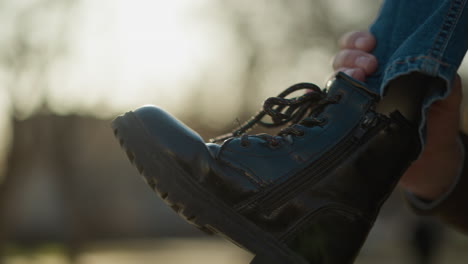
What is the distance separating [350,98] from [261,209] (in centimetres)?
45

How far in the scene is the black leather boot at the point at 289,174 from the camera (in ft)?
4.63

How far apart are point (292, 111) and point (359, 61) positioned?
0.30 meters

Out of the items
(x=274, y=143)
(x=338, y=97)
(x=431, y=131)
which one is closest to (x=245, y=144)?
(x=274, y=143)

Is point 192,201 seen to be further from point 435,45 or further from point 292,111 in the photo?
point 435,45

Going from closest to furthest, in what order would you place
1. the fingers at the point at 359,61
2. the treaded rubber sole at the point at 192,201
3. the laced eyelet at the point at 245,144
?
the treaded rubber sole at the point at 192,201 → the laced eyelet at the point at 245,144 → the fingers at the point at 359,61

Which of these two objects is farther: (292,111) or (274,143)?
(292,111)

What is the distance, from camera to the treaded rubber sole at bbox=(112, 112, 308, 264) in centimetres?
139

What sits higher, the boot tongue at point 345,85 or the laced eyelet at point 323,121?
the boot tongue at point 345,85

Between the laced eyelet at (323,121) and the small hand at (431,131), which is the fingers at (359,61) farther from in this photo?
the laced eyelet at (323,121)

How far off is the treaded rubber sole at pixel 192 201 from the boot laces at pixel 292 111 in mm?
258

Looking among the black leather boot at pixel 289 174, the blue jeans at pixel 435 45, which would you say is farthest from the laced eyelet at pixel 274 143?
the blue jeans at pixel 435 45

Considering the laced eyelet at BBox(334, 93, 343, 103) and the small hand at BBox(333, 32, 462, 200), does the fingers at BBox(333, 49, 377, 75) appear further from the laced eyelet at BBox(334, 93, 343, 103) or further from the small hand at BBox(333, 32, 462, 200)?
the laced eyelet at BBox(334, 93, 343, 103)

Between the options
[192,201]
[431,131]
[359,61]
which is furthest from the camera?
[431,131]

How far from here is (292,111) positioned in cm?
166
